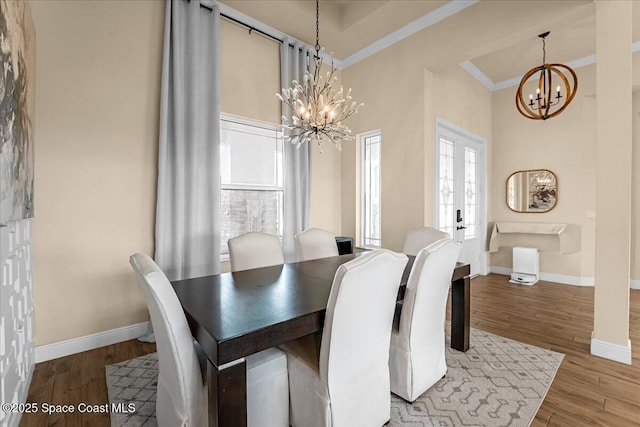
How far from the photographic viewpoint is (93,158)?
8.46 ft

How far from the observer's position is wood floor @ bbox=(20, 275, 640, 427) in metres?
1.76

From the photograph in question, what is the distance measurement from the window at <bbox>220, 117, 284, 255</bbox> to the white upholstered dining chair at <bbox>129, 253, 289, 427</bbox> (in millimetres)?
2048

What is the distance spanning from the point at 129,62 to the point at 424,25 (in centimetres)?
319

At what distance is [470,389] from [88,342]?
119 inches

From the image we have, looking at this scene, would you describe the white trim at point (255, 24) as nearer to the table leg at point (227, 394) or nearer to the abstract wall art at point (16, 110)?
the abstract wall art at point (16, 110)

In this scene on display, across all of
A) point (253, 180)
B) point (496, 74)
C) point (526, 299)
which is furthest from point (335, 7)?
point (526, 299)

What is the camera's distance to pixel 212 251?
3133 mm

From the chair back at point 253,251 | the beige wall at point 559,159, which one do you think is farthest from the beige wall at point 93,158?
the beige wall at point 559,159

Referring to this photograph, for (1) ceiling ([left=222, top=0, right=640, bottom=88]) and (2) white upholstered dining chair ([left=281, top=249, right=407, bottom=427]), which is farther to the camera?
(1) ceiling ([left=222, top=0, right=640, bottom=88])

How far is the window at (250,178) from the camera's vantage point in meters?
3.46

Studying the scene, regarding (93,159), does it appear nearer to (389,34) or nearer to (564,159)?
(389,34)

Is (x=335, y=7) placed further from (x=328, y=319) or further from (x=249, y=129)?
(x=328, y=319)

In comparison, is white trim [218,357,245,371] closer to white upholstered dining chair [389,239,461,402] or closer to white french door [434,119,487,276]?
white upholstered dining chair [389,239,461,402]

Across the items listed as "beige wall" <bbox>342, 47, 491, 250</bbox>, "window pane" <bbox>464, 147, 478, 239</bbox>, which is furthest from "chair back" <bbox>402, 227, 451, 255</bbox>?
"window pane" <bbox>464, 147, 478, 239</bbox>
